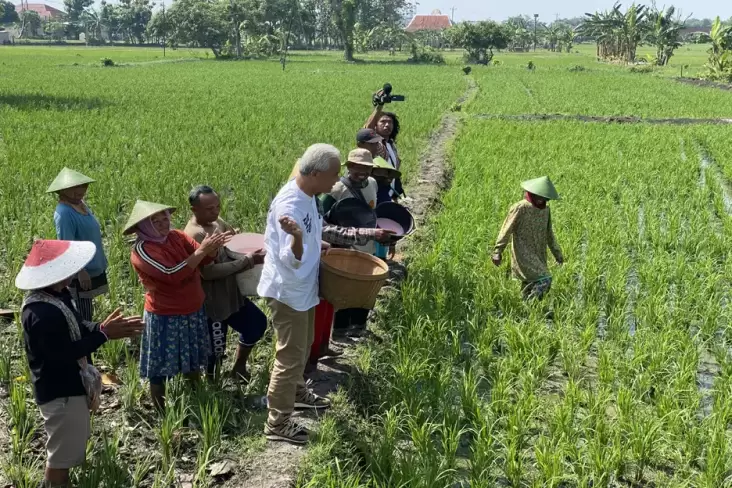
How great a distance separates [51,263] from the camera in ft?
6.97

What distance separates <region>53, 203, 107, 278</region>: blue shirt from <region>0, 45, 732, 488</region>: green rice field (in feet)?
1.47

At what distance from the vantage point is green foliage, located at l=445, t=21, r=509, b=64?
49156 mm

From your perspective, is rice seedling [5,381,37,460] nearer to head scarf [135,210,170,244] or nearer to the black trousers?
head scarf [135,210,170,244]

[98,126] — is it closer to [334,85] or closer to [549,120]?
[549,120]

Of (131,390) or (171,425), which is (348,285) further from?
(131,390)

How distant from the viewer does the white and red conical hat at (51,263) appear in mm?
2061

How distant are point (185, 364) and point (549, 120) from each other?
14.4 meters

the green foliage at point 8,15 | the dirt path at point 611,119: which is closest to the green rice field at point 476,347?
the dirt path at point 611,119

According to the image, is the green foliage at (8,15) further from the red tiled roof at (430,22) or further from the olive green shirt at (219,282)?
the olive green shirt at (219,282)

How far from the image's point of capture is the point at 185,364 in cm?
277

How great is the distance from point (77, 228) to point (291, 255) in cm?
138

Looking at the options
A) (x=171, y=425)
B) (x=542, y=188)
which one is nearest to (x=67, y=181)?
(x=171, y=425)

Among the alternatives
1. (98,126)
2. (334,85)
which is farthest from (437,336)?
(334,85)

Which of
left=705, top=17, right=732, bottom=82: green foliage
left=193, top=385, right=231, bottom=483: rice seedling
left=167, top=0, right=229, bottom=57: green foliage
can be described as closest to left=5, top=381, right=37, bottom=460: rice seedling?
left=193, top=385, right=231, bottom=483: rice seedling
